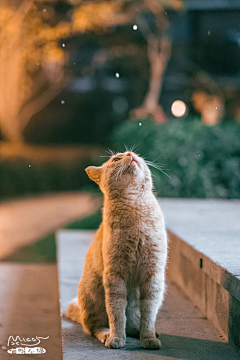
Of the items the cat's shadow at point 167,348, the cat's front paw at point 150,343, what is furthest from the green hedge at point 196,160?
the cat's front paw at point 150,343

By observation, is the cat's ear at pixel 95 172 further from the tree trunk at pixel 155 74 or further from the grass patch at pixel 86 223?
the tree trunk at pixel 155 74

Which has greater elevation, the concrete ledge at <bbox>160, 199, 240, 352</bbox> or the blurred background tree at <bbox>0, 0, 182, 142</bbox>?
the blurred background tree at <bbox>0, 0, 182, 142</bbox>

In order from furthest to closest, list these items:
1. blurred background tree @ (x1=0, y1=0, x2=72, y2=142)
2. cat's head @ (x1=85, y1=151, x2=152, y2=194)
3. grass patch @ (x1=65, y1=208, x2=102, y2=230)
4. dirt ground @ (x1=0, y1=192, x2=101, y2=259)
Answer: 1. grass patch @ (x1=65, y1=208, x2=102, y2=230)
2. dirt ground @ (x1=0, y1=192, x2=101, y2=259)
3. blurred background tree @ (x1=0, y1=0, x2=72, y2=142)
4. cat's head @ (x1=85, y1=151, x2=152, y2=194)

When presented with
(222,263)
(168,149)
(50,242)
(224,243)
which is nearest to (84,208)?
(50,242)

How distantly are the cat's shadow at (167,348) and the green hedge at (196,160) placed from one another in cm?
284

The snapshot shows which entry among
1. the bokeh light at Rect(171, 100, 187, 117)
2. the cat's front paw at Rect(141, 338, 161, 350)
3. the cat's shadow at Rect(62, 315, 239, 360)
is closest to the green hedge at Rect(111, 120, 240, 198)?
the bokeh light at Rect(171, 100, 187, 117)

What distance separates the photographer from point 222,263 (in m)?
1.80

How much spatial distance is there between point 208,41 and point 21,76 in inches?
117

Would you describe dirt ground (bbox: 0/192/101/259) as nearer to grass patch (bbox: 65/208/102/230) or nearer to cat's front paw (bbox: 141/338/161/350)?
grass patch (bbox: 65/208/102/230)

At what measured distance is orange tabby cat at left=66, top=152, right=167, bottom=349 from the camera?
162 cm

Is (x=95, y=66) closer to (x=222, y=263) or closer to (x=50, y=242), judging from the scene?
(x=50, y=242)

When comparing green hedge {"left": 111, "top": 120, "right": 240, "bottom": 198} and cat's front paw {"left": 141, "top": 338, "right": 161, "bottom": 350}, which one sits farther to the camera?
green hedge {"left": 111, "top": 120, "right": 240, "bottom": 198}

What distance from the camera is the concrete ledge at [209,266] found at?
5.63 feet

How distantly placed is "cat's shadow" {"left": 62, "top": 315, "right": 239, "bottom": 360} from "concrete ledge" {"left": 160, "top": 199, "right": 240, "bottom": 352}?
0.31 feet
